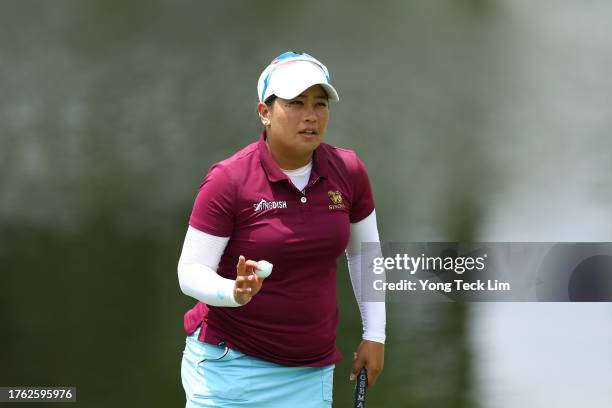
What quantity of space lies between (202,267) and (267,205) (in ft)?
0.73

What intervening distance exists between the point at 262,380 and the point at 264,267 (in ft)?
1.40

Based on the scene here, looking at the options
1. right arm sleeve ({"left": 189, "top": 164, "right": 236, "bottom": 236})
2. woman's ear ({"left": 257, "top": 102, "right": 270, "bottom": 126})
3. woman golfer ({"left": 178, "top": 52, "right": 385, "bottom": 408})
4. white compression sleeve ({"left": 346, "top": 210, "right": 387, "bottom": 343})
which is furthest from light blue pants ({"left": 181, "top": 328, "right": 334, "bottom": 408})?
woman's ear ({"left": 257, "top": 102, "right": 270, "bottom": 126})

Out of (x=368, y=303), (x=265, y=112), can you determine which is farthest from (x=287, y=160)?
(x=368, y=303)

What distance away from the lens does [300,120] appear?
2.14 metres

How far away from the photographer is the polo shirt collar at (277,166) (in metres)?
2.18

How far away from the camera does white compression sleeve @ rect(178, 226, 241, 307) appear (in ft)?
6.75

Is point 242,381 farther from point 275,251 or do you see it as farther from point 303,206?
point 303,206

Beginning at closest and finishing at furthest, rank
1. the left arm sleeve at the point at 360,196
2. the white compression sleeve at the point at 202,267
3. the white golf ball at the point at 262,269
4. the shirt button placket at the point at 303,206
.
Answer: the white golf ball at the point at 262,269 → the white compression sleeve at the point at 202,267 → the shirt button placket at the point at 303,206 → the left arm sleeve at the point at 360,196

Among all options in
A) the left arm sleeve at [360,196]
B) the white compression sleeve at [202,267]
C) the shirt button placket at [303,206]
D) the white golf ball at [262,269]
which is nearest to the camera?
the white golf ball at [262,269]

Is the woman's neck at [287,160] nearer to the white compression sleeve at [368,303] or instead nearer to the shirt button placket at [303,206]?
the shirt button placket at [303,206]

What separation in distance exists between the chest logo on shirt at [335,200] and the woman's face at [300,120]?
14 centimetres

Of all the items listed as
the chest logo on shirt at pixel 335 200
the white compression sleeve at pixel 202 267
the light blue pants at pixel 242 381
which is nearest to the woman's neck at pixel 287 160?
the chest logo on shirt at pixel 335 200

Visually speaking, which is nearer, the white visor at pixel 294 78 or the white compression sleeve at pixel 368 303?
the white visor at pixel 294 78

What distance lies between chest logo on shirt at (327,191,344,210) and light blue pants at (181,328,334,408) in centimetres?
44
